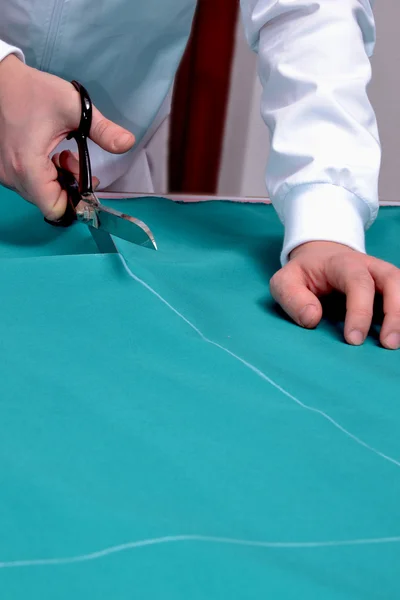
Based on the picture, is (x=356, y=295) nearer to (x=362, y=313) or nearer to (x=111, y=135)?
(x=362, y=313)

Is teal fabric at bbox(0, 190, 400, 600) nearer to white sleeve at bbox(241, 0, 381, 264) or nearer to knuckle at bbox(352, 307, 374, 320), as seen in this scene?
knuckle at bbox(352, 307, 374, 320)

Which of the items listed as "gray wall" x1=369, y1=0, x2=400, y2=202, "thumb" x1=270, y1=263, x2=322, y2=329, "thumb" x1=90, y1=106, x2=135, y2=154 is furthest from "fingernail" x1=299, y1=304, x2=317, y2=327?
"gray wall" x1=369, y1=0, x2=400, y2=202

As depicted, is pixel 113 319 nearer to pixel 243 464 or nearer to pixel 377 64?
pixel 243 464

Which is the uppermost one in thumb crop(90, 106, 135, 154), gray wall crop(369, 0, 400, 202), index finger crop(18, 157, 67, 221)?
thumb crop(90, 106, 135, 154)

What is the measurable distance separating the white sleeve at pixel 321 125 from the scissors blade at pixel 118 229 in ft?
0.55

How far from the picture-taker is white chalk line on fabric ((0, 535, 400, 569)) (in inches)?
12.7

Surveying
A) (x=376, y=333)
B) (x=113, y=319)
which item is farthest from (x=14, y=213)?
(x=376, y=333)

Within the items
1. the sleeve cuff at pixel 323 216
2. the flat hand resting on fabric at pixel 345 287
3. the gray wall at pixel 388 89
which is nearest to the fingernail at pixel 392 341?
the flat hand resting on fabric at pixel 345 287

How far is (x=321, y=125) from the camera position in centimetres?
81

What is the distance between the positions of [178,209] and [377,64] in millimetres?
1499

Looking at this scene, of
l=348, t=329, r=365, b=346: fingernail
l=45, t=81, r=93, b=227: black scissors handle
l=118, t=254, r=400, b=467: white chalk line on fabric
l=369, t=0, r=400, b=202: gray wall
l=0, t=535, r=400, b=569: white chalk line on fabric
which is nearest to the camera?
l=0, t=535, r=400, b=569: white chalk line on fabric

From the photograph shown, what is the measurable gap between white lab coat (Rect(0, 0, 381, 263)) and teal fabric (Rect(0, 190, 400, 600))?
0.16 m

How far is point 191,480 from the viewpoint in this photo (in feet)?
1.29

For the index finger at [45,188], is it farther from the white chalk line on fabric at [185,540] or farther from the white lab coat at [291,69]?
the white chalk line on fabric at [185,540]
